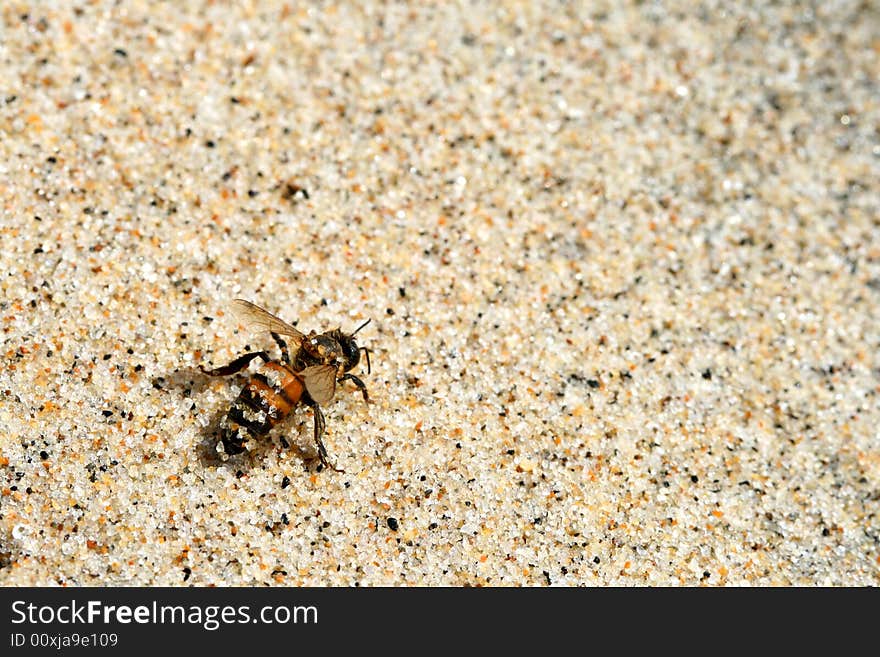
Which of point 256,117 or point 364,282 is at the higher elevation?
point 256,117

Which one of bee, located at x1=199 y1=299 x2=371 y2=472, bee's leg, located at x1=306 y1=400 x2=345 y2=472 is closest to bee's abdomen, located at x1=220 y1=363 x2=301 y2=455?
bee, located at x1=199 y1=299 x2=371 y2=472

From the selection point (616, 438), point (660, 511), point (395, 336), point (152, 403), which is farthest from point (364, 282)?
point (660, 511)

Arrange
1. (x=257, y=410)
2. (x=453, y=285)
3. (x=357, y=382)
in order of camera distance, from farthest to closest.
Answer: (x=453, y=285), (x=357, y=382), (x=257, y=410)

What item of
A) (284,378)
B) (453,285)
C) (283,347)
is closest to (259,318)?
(283,347)

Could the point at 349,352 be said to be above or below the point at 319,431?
above

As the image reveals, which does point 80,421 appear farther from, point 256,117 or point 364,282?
point 256,117

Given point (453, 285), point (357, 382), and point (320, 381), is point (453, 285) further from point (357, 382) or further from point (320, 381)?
point (320, 381)
